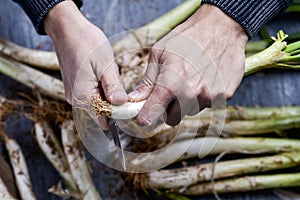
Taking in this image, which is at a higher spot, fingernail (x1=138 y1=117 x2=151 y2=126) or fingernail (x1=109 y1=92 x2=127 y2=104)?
fingernail (x1=109 y1=92 x2=127 y2=104)

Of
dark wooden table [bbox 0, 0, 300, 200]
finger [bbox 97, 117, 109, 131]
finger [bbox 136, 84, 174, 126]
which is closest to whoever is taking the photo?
finger [bbox 136, 84, 174, 126]

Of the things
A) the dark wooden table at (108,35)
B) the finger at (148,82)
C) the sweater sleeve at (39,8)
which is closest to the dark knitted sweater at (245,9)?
the sweater sleeve at (39,8)

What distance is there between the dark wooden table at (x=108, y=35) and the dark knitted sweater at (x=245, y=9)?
39 centimetres

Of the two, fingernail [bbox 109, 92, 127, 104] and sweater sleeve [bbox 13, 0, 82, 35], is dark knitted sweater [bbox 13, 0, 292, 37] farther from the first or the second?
fingernail [bbox 109, 92, 127, 104]

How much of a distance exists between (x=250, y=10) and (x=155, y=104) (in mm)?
265

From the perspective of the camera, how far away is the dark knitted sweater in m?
1.01

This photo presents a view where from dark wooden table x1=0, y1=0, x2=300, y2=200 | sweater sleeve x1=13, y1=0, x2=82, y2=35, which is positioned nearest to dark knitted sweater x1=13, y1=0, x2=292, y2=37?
sweater sleeve x1=13, y1=0, x2=82, y2=35

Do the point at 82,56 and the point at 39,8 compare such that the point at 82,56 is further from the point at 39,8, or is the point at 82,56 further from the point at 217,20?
the point at 217,20

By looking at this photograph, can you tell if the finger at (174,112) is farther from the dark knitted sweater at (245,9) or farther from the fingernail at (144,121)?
the dark knitted sweater at (245,9)

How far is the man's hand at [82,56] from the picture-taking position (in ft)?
3.21

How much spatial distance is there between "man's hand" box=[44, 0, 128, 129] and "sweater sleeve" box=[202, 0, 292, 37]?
0.72ft

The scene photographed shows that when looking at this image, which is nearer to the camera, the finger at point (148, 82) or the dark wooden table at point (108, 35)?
the finger at point (148, 82)

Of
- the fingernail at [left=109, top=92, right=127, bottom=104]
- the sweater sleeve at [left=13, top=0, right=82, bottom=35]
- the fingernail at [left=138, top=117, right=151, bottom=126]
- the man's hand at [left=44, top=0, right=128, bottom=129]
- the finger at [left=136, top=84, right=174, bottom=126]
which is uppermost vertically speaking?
the sweater sleeve at [left=13, top=0, right=82, bottom=35]

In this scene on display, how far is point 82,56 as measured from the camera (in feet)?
3.41
